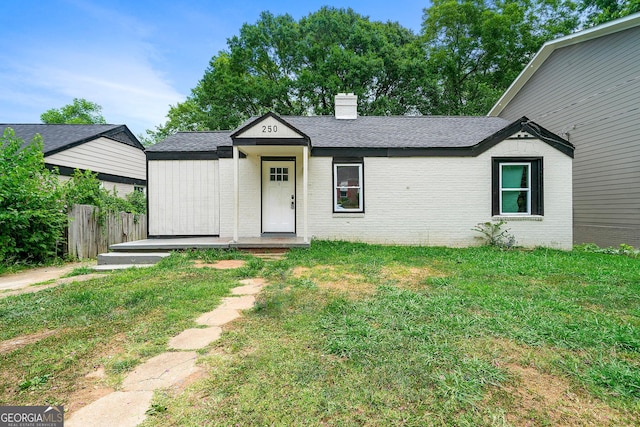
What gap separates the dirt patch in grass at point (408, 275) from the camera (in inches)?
177

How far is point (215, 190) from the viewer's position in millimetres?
8438

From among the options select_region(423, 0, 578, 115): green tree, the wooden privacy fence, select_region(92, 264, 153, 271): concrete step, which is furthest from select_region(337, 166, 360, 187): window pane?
select_region(423, 0, 578, 115): green tree

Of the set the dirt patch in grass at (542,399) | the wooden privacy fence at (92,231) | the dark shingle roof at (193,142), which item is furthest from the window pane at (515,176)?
the wooden privacy fence at (92,231)

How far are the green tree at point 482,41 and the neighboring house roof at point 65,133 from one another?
19597 mm

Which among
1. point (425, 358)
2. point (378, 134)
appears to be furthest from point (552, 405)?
point (378, 134)

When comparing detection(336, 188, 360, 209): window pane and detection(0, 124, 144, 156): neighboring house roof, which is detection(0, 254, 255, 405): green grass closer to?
detection(336, 188, 360, 209): window pane

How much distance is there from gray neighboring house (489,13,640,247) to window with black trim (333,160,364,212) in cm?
764

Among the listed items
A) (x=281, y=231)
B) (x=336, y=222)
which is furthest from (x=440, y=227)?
(x=281, y=231)

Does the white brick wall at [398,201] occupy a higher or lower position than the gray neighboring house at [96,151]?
lower

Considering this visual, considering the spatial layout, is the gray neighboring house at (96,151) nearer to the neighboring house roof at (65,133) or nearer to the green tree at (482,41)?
the neighboring house roof at (65,133)

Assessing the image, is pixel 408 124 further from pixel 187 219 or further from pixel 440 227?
pixel 187 219

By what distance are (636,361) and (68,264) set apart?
31.5 ft

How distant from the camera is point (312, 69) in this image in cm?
2139

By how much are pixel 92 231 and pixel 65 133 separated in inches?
306
